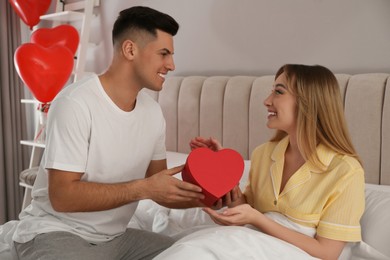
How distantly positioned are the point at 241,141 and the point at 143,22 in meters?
0.94

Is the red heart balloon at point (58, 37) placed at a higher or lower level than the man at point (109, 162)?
higher

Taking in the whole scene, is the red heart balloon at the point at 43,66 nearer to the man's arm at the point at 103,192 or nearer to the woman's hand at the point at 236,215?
the man's arm at the point at 103,192

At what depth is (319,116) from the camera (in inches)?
54.2

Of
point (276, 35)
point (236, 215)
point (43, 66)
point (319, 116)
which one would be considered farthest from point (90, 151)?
point (43, 66)

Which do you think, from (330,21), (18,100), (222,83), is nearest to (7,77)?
(18,100)

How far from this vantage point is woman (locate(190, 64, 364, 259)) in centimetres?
125

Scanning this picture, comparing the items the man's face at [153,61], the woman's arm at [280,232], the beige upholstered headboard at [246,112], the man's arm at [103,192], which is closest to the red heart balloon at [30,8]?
the beige upholstered headboard at [246,112]

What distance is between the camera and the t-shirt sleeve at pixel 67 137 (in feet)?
4.53

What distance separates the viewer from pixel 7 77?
A: 3650mm

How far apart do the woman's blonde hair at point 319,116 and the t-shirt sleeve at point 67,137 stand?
68 cm

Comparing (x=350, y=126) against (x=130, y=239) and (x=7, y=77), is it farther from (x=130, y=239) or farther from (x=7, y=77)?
(x=7, y=77)

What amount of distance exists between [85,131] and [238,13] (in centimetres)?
136

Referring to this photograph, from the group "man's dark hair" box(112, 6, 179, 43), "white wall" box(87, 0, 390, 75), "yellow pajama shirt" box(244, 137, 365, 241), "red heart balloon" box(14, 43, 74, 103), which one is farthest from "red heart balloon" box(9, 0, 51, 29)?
"yellow pajama shirt" box(244, 137, 365, 241)

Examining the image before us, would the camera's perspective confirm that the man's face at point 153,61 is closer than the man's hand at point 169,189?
No
